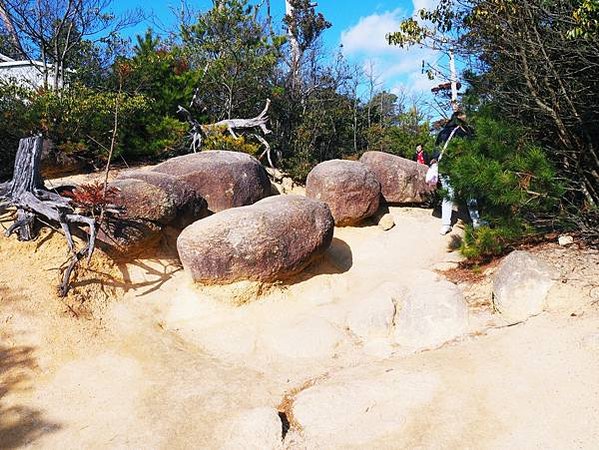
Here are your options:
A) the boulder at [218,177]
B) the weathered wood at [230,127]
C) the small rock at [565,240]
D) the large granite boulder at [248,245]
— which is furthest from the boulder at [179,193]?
the small rock at [565,240]

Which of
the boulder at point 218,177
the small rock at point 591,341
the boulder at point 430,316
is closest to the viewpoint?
the small rock at point 591,341

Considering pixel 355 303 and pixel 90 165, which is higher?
pixel 90 165

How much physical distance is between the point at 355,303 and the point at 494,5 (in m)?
3.83

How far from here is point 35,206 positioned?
19.1 ft

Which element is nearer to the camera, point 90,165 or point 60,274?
point 60,274

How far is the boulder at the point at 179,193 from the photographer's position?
6.71 metres

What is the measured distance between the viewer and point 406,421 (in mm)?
3770

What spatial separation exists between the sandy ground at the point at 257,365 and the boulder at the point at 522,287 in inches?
5.0

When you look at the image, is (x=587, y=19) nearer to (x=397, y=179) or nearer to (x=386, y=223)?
(x=386, y=223)

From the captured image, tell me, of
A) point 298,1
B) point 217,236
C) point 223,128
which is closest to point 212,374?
point 217,236

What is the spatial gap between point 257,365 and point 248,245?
1.47 meters

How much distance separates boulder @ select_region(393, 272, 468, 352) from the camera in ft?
16.5

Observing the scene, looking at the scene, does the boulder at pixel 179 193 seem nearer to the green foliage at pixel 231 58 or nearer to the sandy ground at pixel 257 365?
the sandy ground at pixel 257 365

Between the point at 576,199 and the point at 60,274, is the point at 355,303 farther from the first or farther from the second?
the point at 60,274
